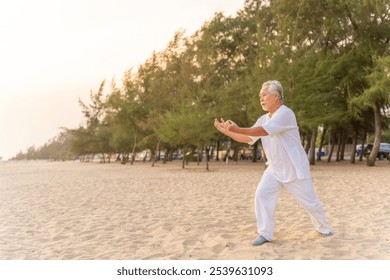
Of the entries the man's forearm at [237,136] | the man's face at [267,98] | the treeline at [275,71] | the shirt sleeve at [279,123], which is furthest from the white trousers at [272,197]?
the treeline at [275,71]

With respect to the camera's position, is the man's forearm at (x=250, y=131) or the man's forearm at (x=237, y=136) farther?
the man's forearm at (x=237, y=136)

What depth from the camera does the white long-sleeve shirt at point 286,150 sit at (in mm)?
5383

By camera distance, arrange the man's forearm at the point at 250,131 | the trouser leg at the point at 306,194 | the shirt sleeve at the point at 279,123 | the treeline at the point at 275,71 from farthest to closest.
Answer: the treeline at the point at 275,71 → the trouser leg at the point at 306,194 → the shirt sleeve at the point at 279,123 → the man's forearm at the point at 250,131

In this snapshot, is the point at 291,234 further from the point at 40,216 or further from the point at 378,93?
the point at 378,93

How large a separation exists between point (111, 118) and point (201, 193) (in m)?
30.1

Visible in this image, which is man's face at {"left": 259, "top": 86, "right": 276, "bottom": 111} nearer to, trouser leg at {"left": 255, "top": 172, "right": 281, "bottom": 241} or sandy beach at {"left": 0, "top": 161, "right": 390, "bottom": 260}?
trouser leg at {"left": 255, "top": 172, "right": 281, "bottom": 241}

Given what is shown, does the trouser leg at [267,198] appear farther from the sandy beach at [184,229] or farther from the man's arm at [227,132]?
the man's arm at [227,132]

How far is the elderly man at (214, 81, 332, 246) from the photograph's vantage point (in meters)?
5.39

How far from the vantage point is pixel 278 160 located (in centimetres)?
558

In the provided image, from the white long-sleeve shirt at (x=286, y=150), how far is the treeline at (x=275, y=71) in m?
19.2

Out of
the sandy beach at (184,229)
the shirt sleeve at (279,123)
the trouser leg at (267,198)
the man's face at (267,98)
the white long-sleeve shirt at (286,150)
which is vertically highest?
the man's face at (267,98)

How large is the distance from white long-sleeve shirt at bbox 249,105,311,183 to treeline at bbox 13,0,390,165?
19.2 meters

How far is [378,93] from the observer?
25.7 m

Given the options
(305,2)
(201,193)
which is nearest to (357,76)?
(305,2)
